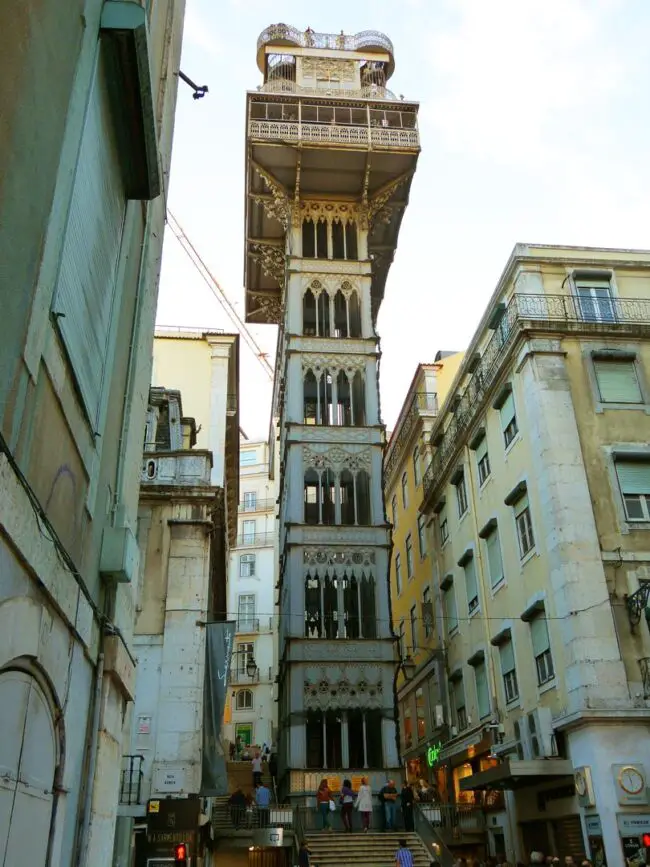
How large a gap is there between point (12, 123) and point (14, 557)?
102 inches

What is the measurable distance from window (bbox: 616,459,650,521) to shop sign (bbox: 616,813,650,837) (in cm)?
840

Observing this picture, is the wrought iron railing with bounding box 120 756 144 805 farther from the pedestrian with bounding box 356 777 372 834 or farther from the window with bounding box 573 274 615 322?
the window with bounding box 573 274 615 322

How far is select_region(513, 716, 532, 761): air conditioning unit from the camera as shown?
80.8 ft

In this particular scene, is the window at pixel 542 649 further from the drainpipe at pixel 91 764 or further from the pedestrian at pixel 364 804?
the drainpipe at pixel 91 764

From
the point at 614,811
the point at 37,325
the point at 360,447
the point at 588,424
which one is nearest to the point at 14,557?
the point at 37,325

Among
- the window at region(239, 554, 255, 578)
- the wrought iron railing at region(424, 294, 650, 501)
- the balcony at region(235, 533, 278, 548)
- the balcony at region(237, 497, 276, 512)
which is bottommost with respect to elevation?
the wrought iron railing at region(424, 294, 650, 501)

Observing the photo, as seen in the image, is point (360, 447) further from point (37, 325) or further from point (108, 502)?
point (37, 325)

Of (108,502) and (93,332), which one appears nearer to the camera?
(93,332)

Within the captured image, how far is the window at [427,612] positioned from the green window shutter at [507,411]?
12735mm

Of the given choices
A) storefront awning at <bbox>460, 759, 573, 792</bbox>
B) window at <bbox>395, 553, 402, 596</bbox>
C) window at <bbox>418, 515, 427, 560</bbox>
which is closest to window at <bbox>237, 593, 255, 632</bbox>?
window at <bbox>395, 553, 402, 596</bbox>

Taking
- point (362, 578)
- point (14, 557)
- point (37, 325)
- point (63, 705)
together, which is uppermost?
point (362, 578)

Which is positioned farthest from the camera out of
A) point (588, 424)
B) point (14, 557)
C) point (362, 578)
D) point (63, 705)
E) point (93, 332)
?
point (362, 578)

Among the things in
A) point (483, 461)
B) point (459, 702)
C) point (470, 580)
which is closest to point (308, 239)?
point (483, 461)

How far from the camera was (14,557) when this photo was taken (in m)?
4.87
